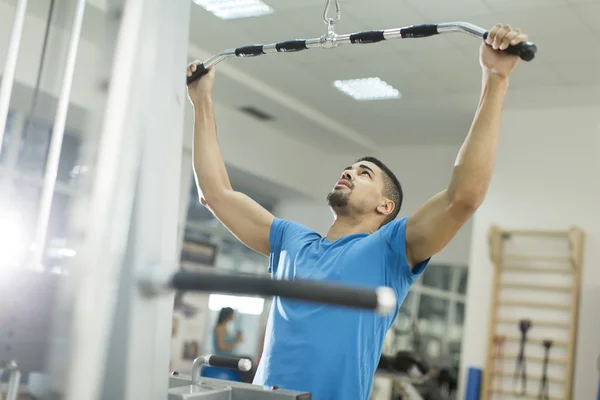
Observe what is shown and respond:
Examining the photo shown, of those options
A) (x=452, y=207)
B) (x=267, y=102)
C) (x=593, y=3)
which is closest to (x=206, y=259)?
(x=267, y=102)

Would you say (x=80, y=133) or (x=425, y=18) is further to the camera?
(x=425, y=18)

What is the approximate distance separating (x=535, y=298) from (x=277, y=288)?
18.1ft

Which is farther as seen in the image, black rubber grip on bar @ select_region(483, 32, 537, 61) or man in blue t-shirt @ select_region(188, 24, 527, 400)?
man in blue t-shirt @ select_region(188, 24, 527, 400)

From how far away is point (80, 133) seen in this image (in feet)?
2.24

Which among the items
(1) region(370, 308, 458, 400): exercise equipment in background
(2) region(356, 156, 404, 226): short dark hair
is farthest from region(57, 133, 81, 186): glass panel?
(1) region(370, 308, 458, 400): exercise equipment in background

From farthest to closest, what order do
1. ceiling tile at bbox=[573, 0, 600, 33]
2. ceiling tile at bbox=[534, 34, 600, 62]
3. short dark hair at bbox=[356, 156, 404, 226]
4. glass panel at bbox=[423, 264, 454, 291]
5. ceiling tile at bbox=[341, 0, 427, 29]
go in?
glass panel at bbox=[423, 264, 454, 291]
ceiling tile at bbox=[534, 34, 600, 62]
ceiling tile at bbox=[341, 0, 427, 29]
ceiling tile at bbox=[573, 0, 600, 33]
short dark hair at bbox=[356, 156, 404, 226]

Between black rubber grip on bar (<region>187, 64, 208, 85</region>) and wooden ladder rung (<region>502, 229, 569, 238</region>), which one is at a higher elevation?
wooden ladder rung (<region>502, 229, 569, 238</region>)

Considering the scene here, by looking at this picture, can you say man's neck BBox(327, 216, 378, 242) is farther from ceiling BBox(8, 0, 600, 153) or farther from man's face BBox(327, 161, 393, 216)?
ceiling BBox(8, 0, 600, 153)

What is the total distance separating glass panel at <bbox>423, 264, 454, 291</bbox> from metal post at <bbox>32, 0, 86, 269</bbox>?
23.0ft

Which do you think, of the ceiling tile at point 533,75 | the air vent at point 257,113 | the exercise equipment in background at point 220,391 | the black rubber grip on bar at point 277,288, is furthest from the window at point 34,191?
the air vent at point 257,113

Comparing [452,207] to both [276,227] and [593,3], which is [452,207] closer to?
[276,227]

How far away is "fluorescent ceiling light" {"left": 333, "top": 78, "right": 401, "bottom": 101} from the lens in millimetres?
5836

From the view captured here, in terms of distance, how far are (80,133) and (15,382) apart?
0.24 m

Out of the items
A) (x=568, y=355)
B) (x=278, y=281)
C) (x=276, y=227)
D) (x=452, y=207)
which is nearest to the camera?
(x=278, y=281)
